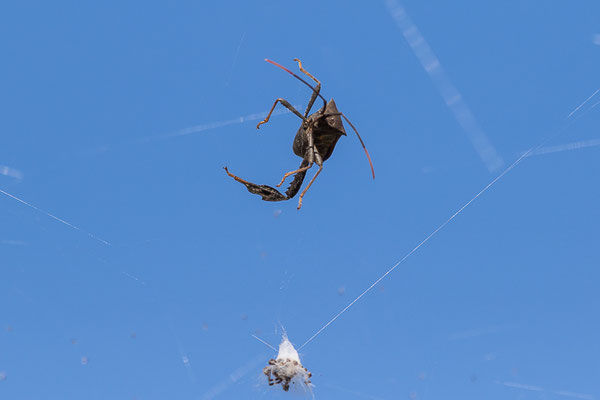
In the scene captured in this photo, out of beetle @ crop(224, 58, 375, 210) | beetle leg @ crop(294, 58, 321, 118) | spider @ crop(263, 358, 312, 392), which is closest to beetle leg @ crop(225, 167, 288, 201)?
beetle @ crop(224, 58, 375, 210)

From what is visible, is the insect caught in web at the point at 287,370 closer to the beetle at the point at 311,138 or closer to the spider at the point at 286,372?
the spider at the point at 286,372

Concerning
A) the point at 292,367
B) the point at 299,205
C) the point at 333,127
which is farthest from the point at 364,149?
the point at 292,367

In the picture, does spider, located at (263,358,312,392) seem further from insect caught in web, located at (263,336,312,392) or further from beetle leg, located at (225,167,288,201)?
beetle leg, located at (225,167,288,201)

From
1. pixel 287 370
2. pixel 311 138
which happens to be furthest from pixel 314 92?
pixel 287 370

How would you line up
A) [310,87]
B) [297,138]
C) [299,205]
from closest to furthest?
[299,205] < [310,87] < [297,138]

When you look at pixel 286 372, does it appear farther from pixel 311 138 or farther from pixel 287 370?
pixel 311 138

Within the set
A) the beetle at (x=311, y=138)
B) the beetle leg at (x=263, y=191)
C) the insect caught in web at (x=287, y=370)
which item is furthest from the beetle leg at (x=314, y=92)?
the insect caught in web at (x=287, y=370)

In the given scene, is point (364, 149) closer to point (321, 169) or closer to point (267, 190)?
point (321, 169)
